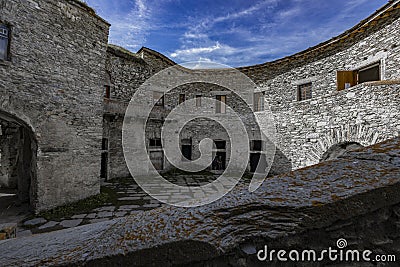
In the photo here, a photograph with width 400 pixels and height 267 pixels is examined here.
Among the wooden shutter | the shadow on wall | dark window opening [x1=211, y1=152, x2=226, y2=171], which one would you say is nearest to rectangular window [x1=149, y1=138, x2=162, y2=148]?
dark window opening [x1=211, y1=152, x2=226, y2=171]

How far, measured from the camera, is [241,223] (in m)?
1.18

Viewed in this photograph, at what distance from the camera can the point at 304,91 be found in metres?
9.68

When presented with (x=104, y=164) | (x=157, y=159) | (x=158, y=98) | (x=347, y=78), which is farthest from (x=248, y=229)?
(x=158, y=98)

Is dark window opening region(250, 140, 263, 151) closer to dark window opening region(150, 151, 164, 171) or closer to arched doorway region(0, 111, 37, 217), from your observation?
dark window opening region(150, 151, 164, 171)

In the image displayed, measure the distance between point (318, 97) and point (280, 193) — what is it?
8748 mm

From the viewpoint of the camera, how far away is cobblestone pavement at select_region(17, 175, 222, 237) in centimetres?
470

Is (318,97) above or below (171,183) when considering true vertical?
above

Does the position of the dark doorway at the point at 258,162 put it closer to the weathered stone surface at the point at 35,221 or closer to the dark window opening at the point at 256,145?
the dark window opening at the point at 256,145

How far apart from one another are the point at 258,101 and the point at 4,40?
1095cm

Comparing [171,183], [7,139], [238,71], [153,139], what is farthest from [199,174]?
[7,139]

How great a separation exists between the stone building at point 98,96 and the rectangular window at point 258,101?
0.57 m

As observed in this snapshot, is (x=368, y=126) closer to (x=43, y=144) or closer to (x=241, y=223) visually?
(x=241, y=223)

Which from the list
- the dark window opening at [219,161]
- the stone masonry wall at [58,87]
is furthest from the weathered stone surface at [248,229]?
the dark window opening at [219,161]

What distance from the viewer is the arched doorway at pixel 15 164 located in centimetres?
573
